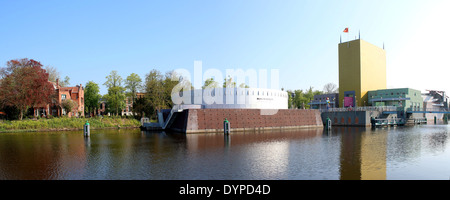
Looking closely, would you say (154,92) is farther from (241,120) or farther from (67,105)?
(241,120)

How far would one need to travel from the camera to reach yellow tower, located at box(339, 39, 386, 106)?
74562 millimetres

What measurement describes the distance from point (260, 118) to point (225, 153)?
25.5 metres

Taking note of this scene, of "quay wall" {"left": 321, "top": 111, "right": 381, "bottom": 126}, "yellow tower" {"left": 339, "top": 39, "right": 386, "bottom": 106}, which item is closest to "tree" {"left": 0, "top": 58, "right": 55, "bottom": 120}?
"quay wall" {"left": 321, "top": 111, "right": 381, "bottom": 126}

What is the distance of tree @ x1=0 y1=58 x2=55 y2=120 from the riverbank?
10.8 ft

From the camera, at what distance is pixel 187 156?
761 inches

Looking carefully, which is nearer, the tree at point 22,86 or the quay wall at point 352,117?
the tree at point 22,86

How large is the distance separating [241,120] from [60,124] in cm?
3129

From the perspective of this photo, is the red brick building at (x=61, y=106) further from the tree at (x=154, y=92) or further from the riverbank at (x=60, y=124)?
the tree at (x=154, y=92)

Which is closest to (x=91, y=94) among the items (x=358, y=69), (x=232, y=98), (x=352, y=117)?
(x=232, y=98)

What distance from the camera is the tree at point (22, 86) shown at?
47.2m

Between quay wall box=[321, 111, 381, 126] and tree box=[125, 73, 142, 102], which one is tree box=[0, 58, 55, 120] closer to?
tree box=[125, 73, 142, 102]

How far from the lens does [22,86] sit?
47.2 meters

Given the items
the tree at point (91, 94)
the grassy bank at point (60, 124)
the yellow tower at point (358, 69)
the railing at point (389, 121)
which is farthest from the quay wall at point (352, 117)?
the tree at point (91, 94)
